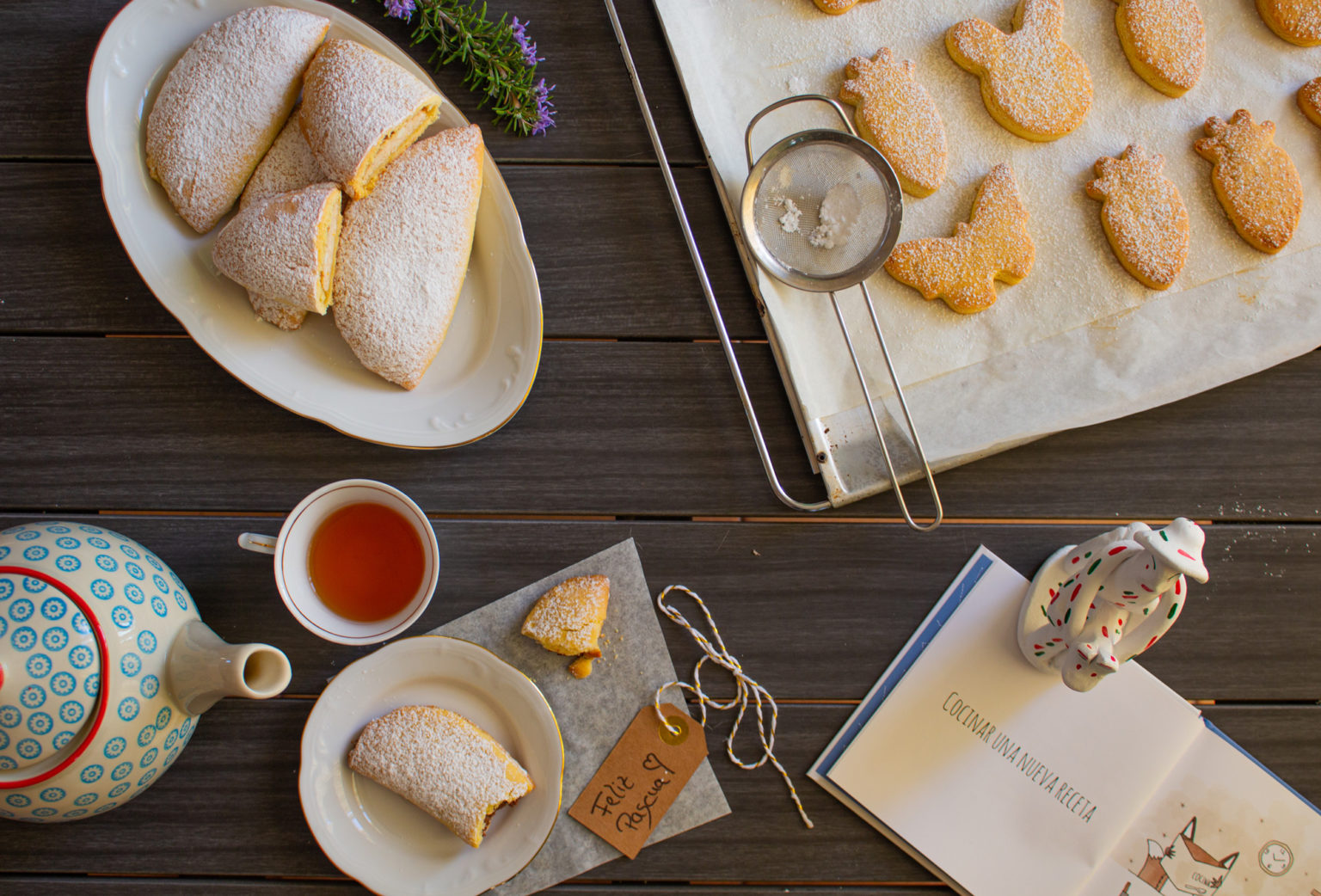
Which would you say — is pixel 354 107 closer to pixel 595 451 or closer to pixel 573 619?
pixel 595 451

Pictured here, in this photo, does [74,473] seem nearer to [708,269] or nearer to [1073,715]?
[708,269]

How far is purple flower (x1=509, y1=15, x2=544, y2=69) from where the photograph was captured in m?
Result: 0.86

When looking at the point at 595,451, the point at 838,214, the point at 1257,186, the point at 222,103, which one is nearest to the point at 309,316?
the point at 222,103

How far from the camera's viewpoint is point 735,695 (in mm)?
869

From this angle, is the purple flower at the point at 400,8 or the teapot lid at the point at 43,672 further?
the purple flower at the point at 400,8

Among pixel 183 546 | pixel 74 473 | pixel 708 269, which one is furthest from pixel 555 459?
pixel 74 473

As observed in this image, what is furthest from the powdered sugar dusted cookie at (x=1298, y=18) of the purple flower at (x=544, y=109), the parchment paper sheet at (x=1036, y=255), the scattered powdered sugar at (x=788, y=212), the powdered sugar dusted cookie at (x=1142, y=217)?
the purple flower at (x=544, y=109)

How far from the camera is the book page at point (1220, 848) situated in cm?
87

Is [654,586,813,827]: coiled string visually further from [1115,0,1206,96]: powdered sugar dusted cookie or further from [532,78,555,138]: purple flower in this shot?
[1115,0,1206,96]: powdered sugar dusted cookie

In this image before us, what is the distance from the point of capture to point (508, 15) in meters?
0.89

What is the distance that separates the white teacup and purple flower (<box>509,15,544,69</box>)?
51cm

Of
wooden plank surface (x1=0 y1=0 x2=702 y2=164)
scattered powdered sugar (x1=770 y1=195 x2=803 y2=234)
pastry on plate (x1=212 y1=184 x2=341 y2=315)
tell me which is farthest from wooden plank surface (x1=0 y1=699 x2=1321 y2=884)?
wooden plank surface (x1=0 y1=0 x2=702 y2=164)

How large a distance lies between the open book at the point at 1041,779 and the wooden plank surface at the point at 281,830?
4cm

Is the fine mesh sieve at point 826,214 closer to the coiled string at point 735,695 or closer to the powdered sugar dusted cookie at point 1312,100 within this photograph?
the coiled string at point 735,695
